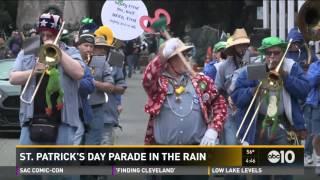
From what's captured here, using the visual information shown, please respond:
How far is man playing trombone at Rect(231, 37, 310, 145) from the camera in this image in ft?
24.6

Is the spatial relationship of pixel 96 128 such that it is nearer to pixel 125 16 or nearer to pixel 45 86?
pixel 125 16

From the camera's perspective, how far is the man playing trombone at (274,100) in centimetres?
748

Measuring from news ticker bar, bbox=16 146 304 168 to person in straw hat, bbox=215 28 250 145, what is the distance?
82.1 inches

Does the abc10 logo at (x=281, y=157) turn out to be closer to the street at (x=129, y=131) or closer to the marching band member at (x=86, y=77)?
the street at (x=129, y=131)

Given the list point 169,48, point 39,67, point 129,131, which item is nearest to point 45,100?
point 39,67

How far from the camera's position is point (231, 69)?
896 cm

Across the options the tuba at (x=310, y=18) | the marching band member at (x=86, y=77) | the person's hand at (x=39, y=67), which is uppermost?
the tuba at (x=310, y=18)

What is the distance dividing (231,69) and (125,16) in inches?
55.1

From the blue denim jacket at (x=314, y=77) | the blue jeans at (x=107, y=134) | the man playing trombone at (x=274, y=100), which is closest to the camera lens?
the man playing trombone at (x=274, y=100)

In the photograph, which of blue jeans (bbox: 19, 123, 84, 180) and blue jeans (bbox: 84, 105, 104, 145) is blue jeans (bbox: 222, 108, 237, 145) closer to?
blue jeans (bbox: 84, 105, 104, 145)

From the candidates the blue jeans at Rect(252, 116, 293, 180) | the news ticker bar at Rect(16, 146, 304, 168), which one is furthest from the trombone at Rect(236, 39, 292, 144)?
the news ticker bar at Rect(16, 146, 304, 168)

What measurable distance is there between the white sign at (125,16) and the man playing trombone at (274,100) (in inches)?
83.4

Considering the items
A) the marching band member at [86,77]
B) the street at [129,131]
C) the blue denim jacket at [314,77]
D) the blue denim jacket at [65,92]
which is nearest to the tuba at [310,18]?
the blue denim jacket at [314,77]

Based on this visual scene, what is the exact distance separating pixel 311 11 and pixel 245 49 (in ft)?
2.57
